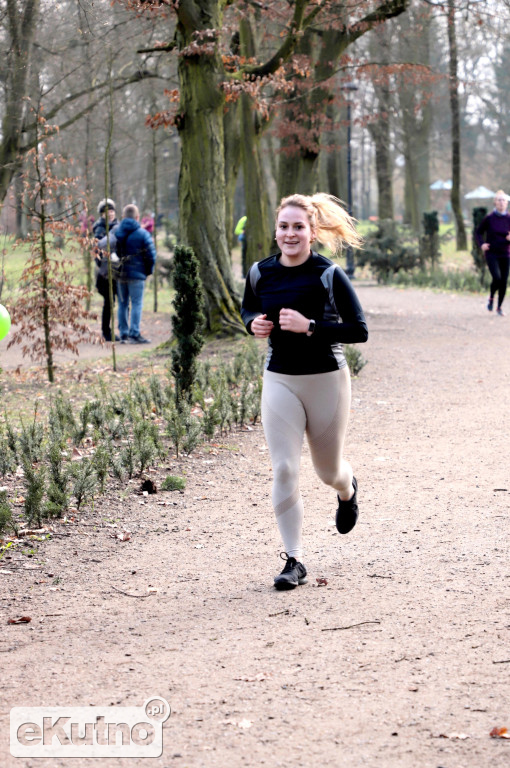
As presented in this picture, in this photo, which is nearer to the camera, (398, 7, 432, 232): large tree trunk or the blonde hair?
the blonde hair

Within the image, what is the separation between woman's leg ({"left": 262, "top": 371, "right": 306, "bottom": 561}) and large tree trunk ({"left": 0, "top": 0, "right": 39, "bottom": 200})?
26.5ft

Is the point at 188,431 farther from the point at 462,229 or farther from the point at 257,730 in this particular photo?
the point at 462,229

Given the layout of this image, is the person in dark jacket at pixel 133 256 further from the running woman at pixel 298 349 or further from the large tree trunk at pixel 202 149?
the running woman at pixel 298 349

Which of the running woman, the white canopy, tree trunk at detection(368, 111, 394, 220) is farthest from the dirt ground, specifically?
the white canopy

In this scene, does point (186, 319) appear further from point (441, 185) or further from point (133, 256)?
point (441, 185)

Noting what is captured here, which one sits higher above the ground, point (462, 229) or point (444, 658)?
point (462, 229)

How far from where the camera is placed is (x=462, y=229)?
1511 inches

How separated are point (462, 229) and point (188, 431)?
104ft

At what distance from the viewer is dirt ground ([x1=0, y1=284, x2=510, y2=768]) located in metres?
3.50

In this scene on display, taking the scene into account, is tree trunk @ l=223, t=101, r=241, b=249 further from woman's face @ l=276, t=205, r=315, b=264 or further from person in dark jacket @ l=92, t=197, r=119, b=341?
woman's face @ l=276, t=205, r=315, b=264

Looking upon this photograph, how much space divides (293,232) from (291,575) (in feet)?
5.48

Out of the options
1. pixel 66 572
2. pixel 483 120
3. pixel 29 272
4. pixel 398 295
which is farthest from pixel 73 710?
pixel 483 120

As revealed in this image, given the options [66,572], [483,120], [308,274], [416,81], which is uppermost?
[483,120]

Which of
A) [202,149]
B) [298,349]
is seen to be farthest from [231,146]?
[298,349]
